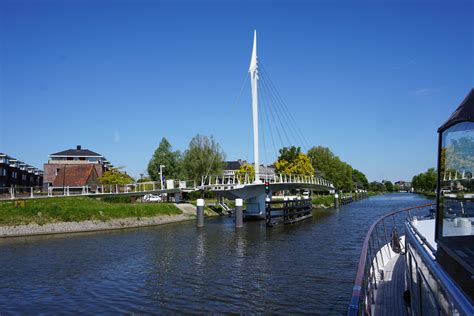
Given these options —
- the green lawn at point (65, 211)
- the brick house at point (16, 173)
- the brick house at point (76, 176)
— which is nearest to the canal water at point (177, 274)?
the green lawn at point (65, 211)

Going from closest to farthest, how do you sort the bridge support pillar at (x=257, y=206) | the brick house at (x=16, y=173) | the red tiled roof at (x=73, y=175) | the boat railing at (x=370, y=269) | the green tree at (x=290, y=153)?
1. the boat railing at (x=370, y=269)
2. the bridge support pillar at (x=257, y=206)
3. the red tiled roof at (x=73, y=175)
4. the brick house at (x=16, y=173)
5. the green tree at (x=290, y=153)

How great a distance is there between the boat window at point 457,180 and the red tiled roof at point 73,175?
63110mm

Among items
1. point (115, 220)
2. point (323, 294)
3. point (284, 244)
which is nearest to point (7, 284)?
point (323, 294)

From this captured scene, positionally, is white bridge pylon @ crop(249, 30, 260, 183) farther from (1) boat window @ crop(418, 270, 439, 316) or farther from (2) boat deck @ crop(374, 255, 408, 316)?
(1) boat window @ crop(418, 270, 439, 316)

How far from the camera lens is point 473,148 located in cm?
398

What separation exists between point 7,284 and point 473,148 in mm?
14393

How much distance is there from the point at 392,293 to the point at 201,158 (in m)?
60.3

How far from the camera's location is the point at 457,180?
4.43 metres

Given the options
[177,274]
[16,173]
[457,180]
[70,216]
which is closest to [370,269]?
[457,180]

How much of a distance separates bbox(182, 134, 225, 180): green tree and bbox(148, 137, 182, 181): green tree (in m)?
1.90

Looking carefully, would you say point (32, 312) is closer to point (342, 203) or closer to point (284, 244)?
point (284, 244)

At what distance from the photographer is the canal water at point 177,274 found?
11.1 metres

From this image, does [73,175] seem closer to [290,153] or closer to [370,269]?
[290,153]

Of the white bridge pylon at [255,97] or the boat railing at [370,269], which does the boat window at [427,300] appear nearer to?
the boat railing at [370,269]
